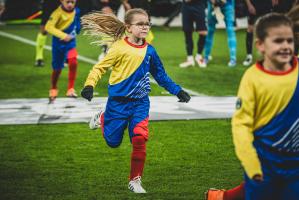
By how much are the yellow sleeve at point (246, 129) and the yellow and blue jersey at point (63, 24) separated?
744 cm

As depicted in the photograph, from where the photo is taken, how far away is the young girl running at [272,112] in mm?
4422

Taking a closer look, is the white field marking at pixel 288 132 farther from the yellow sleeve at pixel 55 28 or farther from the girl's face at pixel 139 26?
the yellow sleeve at pixel 55 28

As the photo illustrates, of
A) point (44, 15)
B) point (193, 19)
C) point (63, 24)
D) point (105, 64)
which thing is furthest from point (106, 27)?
point (44, 15)

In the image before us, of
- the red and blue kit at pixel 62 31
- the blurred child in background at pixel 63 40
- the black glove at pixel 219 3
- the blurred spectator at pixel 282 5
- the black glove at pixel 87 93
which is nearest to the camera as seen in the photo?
the black glove at pixel 87 93

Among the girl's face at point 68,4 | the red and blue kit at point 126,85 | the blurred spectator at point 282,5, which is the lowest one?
the girl's face at point 68,4

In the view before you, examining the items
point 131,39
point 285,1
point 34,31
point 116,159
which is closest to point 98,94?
point 285,1

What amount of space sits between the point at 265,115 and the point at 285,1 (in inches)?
279

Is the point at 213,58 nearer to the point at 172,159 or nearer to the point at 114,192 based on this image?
the point at 172,159

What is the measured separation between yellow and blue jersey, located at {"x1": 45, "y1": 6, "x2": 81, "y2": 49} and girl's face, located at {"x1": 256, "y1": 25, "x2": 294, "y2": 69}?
745 centimetres

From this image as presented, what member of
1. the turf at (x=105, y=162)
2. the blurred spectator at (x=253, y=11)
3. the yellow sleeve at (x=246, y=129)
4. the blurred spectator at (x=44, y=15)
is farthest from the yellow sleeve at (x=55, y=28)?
the yellow sleeve at (x=246, y=129)

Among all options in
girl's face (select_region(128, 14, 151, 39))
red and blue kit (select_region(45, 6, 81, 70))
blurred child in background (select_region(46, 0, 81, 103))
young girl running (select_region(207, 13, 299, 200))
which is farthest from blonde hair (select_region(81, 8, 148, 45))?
red and blue kit (select_region(45, 6, 81, 70))

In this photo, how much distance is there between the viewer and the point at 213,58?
715 inches

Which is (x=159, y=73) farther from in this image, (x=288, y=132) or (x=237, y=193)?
(x=288, y=132)

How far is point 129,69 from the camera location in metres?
6.98
